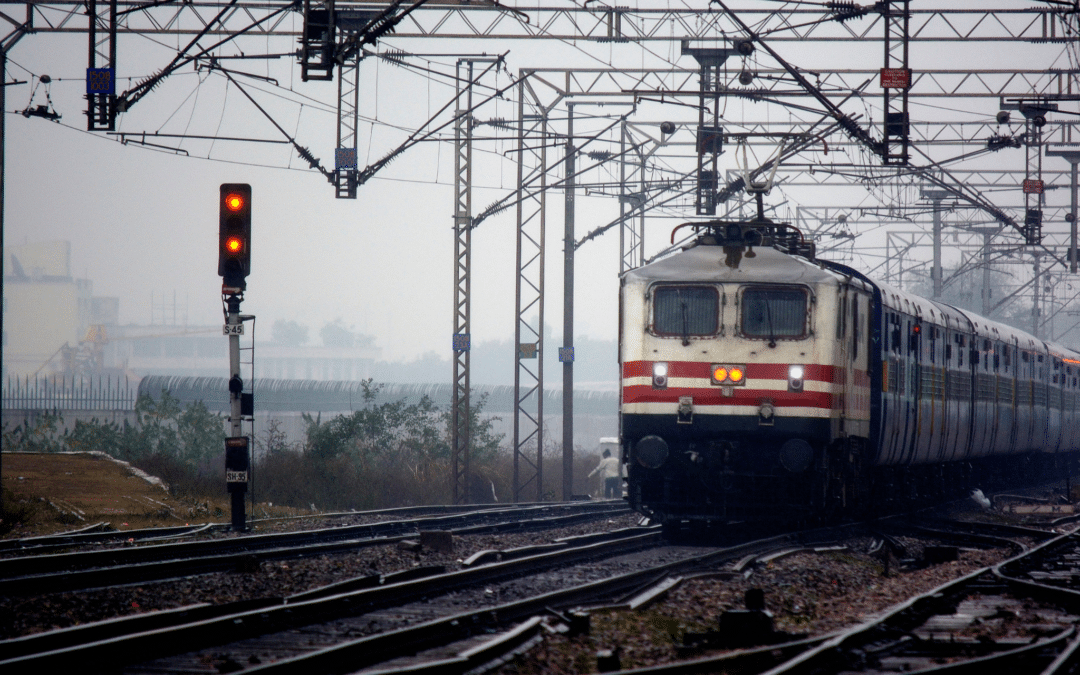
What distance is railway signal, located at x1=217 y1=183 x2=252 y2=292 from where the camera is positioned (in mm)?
16125

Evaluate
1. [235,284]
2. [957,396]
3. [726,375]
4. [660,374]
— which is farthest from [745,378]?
[957,396]

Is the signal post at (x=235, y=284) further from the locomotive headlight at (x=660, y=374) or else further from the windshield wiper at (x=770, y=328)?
the windshield wiper at (x=770, y=328)

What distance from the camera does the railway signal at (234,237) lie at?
635 inches

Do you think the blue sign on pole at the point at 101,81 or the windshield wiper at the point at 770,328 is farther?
the blue sign on pole at the point at 101,81

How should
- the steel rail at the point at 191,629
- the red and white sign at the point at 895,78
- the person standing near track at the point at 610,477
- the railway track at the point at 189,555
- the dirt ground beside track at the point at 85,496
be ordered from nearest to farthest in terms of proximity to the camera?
the steel rail at the point at 191,629 → the railway track at the point at 189,555 → the dirt ground beside track at the point at 85,496 → the red and white sign at the point at 895,78 → the person standing near track at the point at 610,477

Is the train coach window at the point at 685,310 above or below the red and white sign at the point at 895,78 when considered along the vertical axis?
below

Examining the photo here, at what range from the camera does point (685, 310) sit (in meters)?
15.3

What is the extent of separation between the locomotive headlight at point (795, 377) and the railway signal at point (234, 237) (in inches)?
277

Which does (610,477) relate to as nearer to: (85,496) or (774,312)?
(85,496)

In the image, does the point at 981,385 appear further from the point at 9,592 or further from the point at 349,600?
the point at 9,592

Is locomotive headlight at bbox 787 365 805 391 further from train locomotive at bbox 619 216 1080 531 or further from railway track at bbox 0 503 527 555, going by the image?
railway track at bbox 0 503 527 555

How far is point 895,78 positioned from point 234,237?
40.9 feet

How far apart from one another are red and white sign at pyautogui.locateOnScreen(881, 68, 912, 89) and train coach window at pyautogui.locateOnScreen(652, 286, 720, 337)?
28.8 ft

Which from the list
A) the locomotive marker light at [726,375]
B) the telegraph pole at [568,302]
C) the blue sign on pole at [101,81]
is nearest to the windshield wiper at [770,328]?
the locomotive marker light at [726,375]
